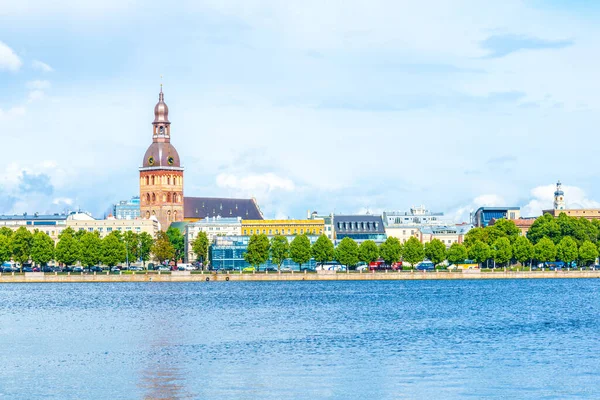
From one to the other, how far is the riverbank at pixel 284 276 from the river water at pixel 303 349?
46.8 meters

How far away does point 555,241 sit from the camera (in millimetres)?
180375

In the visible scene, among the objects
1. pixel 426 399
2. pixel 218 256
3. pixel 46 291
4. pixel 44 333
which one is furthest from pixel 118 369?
pixel 218 256

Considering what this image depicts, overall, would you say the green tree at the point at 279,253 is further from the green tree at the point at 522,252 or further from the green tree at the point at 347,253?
the green tree at the point at 522,252

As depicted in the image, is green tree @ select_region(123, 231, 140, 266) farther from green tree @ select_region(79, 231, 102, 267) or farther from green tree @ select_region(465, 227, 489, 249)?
green tree @ select_region(465, 227, 489, 249)

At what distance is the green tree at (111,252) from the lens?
154375 millimetres

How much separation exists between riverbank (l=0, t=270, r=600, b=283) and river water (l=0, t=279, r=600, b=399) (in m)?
46.8

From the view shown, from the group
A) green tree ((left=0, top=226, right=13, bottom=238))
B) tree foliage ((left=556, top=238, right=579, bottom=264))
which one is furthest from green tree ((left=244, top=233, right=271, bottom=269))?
tree foliage ((left=556, top=238, right=579, bottom=264))

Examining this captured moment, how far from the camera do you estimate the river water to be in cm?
4344

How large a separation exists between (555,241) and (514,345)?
12634 cm

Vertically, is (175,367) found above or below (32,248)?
below

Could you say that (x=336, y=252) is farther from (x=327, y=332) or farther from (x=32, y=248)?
(x=327, y=332)

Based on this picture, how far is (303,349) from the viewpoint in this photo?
55875mm

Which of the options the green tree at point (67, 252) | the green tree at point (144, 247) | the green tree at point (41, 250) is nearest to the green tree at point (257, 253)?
the green tree at point (67, 252)

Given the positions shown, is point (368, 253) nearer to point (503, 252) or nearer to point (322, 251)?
point (322, 251)
